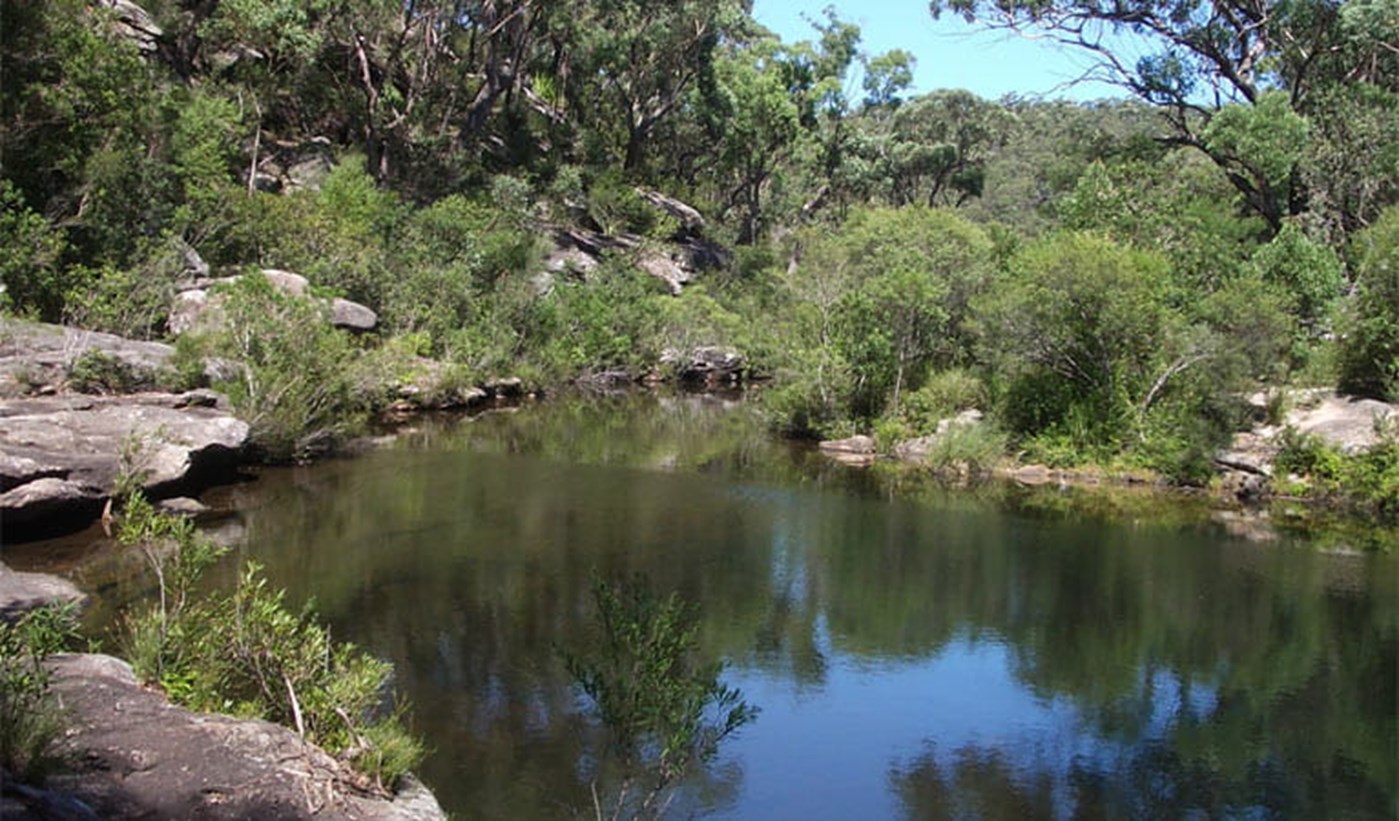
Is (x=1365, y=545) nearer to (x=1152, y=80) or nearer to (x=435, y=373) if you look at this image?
A: (x=1152, y=80)

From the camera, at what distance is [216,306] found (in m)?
26.7

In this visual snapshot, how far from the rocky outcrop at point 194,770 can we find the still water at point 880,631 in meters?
2.44

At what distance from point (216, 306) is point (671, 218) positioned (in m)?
30.9

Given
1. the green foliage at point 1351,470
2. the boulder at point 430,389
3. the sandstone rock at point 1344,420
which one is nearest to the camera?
the green foliage at point 1351,470

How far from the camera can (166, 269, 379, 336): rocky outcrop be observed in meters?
26.4

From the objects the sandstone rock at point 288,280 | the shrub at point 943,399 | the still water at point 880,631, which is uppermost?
the sandstone rock at point 288,280

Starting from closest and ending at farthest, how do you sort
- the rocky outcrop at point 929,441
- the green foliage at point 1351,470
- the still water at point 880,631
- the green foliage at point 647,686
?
the green foliage at point 647,686
the still water at point 880,631
the green foliage at point 1351,470
the rocky outcrop at point 929,441

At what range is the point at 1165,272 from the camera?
29.9 m

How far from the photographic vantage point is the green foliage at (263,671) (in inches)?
362

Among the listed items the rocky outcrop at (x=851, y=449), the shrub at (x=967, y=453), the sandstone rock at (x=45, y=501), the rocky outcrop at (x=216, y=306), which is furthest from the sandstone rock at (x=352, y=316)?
the shrub at (x=967, y=453)

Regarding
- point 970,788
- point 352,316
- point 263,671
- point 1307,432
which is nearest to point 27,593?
point 263,671

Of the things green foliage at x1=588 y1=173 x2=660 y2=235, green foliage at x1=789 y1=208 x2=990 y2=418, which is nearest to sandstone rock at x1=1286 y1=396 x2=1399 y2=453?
green foliage at x1=789 y1=208 x2=990 y2=418

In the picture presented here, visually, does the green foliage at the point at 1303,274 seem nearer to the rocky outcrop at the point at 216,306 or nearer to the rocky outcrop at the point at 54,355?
the rocky outcrop at the point at 216,306

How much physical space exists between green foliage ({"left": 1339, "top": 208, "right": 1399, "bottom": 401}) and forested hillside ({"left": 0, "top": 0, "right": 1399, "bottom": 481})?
0.08 metres
